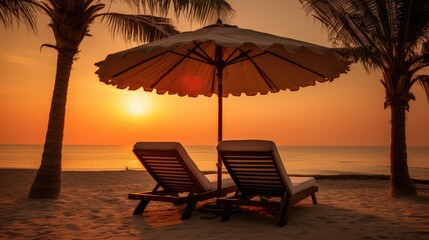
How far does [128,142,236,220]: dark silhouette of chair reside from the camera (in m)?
5.11

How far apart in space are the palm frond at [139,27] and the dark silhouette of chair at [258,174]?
5.69 m

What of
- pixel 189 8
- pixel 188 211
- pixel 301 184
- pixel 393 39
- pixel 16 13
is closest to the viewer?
pixel 188 211

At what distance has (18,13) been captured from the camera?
23.7 ft

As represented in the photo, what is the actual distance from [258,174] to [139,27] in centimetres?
634

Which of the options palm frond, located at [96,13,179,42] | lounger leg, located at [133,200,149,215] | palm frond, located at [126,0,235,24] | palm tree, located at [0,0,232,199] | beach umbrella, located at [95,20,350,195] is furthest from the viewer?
palm frond, located at [96,13,179,42]

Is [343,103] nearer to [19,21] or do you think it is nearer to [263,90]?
[263,90]

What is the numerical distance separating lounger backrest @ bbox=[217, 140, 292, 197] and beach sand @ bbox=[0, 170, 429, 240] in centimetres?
46

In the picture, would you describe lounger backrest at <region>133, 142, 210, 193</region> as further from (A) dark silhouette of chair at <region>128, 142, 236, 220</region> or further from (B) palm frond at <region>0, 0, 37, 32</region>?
(B) palm frond at <region>0, 0, 37, 32</region>

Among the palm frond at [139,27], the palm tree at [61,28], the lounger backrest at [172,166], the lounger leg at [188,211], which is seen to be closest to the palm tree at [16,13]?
the palm tree at [61,28]

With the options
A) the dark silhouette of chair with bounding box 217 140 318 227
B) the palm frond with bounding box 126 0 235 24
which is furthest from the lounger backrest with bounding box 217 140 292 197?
the palm frond with bounding box 126 0 235 24

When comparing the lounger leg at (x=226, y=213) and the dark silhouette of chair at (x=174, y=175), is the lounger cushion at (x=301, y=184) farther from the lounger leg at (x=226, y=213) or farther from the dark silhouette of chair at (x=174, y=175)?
the dark silhouette of chair at (x=174, y=175)

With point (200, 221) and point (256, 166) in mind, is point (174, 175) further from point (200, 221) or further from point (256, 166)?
point (256, 166)

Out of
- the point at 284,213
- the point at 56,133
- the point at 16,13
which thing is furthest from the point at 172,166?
the point at 16,13

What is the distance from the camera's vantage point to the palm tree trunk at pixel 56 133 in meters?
7.60
